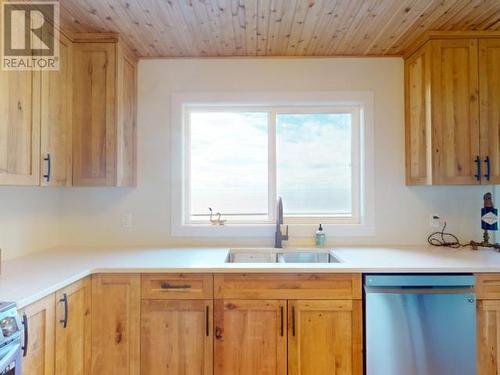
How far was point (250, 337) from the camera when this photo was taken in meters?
1.70

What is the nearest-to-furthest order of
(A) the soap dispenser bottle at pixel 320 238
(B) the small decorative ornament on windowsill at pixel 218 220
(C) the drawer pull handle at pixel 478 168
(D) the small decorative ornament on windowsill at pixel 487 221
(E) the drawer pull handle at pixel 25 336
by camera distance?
(E) the drawer pull handle at pixel 25 336 → (C) the drawer pull handle at pixel 478 168 → (D) the small decorative ornament on windowsill at pixel 487 221 → (A) the soap dispenser bottle at pixel 320 238 → (B) the small decorative ornament on windowsill at pixel 218 220

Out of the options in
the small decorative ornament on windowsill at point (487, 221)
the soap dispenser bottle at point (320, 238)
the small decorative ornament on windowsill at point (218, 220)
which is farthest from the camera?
the small decorative ornament on windowsill at point (218, 220)

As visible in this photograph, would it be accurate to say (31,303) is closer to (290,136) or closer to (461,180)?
(290,136)

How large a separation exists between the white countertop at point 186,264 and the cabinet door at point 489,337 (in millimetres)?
213

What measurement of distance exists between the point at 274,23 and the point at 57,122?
4.98ft

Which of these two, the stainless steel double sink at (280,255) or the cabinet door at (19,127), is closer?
the cabinet door at (19,127)

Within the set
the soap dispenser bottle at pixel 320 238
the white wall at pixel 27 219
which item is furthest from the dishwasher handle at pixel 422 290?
the white wall at pixel 27 219

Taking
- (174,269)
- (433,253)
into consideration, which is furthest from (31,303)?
(433,253)

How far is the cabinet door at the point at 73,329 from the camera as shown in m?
1.47

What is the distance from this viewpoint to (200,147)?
97.6 inches

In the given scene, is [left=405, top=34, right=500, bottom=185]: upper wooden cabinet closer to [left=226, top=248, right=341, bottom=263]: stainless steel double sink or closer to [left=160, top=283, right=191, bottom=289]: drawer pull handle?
[left=226, top=248, right=341, bottom=263]: stainless steel double sink

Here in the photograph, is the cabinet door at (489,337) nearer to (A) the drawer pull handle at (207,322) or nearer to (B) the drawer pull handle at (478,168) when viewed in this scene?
(B) the drawer pull handle at (478,168)

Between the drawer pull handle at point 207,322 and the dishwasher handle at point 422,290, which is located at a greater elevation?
the dishwasher handle at point 422,290

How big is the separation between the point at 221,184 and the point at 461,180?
173 centimetres
